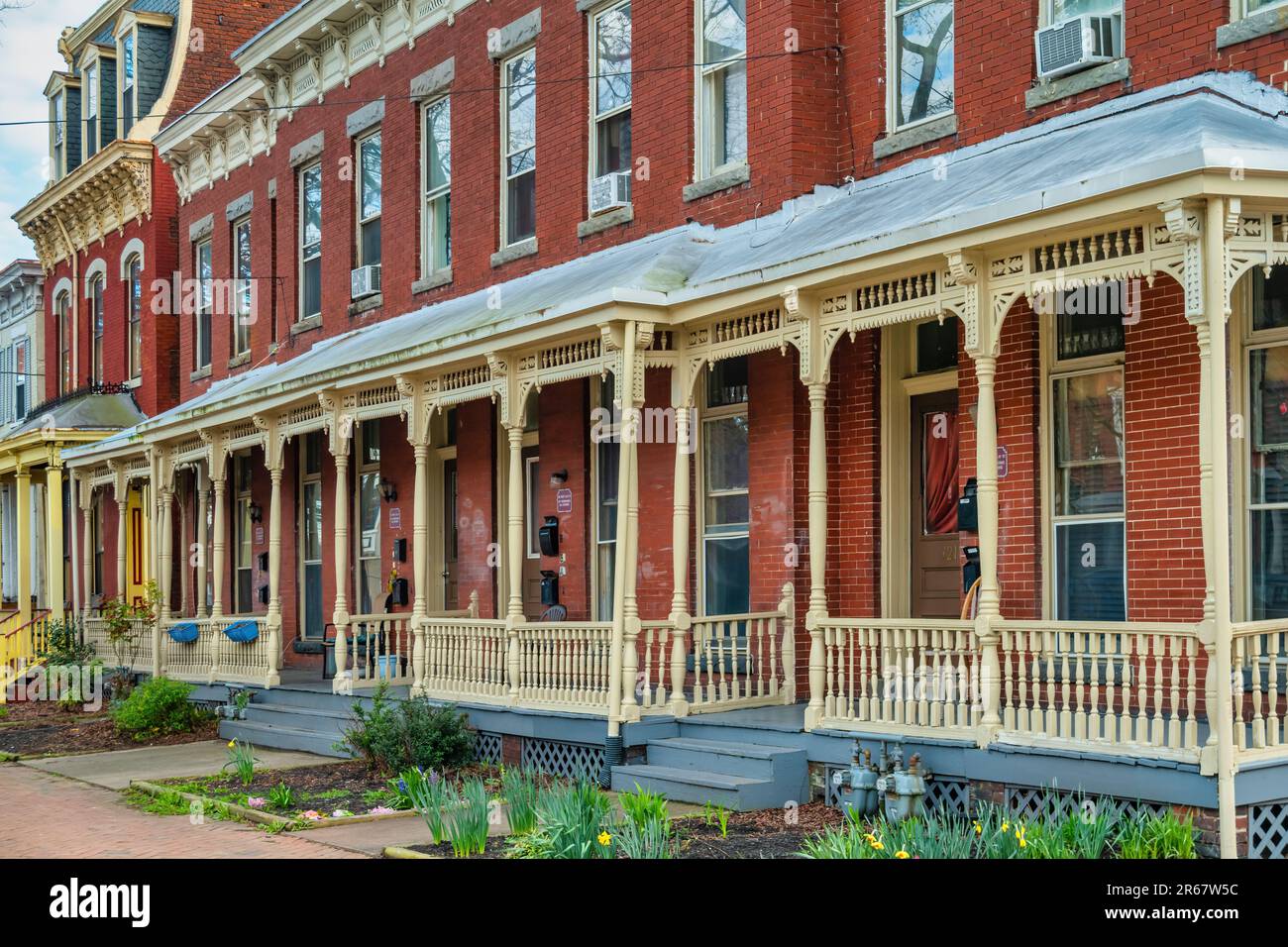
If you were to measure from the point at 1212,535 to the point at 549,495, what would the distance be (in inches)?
373

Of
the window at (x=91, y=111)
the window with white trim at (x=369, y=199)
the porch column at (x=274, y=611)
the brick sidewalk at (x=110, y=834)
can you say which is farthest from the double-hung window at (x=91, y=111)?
the brick sidewalk at (x=110, y=834)

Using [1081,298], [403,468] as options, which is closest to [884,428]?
[1081,298]

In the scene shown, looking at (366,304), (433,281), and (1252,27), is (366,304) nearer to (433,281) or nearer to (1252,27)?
(433,281)

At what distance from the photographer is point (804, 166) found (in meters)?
13.7

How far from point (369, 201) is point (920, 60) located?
1031 cm

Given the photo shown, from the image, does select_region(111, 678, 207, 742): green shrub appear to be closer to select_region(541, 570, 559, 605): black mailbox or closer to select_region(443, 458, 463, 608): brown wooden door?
select_region(443, 458, 463, 608): brown wooden door

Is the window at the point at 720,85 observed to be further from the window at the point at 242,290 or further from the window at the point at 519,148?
the window at the point at 242,290

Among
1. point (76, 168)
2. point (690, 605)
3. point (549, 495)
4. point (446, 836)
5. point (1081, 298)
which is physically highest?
point (76, 168)

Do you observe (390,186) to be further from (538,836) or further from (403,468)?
(538,836)

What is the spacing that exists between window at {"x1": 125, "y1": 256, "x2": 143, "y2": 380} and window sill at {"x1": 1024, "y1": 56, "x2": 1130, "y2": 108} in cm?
2100

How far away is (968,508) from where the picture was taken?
11820mm

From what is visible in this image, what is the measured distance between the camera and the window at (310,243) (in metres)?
22.9

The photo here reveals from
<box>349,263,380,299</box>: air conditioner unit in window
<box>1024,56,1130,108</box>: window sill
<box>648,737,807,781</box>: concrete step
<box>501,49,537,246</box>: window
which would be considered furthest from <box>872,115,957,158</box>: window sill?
<box>349,263,380,299</box>: air conditioner unit in window

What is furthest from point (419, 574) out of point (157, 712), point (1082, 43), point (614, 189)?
point (1082, 43)
